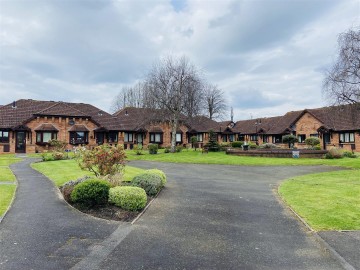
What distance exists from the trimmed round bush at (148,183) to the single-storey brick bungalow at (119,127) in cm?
2774

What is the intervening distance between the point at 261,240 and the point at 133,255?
318cm

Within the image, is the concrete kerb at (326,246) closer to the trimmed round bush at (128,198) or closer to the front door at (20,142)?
the trimmed round bush at (128,198)

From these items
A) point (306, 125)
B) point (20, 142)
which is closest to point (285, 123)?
point (306, 125)

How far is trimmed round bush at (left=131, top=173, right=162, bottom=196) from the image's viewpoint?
41.6ft

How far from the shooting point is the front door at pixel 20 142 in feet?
132

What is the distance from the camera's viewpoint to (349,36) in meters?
23.9

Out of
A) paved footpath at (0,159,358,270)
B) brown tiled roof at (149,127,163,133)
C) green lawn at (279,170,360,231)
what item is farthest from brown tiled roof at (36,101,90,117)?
green lawn at (279,170,360,231)

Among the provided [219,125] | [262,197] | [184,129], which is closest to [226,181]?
[262,197]

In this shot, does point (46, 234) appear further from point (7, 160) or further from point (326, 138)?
point (326, 138)

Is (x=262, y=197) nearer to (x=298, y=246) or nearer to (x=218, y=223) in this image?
(x=218, y=223)

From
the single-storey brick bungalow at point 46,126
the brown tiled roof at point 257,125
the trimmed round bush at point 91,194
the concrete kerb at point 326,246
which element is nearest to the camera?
the concrete kerb at point 326,246

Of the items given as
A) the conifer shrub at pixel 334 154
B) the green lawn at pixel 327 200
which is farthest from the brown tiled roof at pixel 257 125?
the green lawn at pixel 327 200

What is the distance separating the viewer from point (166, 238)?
7.61 meters

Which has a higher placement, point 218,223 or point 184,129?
point 184,129
